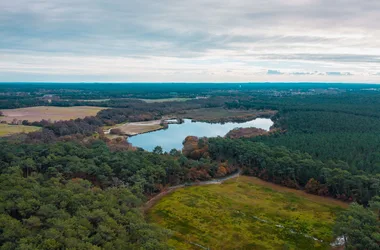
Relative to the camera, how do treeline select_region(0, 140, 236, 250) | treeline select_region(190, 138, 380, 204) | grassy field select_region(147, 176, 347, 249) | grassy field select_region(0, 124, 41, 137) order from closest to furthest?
1. treeline select_region(0, 140, 236, 250)
2. grassy field select_region(147, 176, 347, 249)
3. treeline select_region(190, 138, 380, 204)
4. grassy field select_region(0, 124, 41, 137)

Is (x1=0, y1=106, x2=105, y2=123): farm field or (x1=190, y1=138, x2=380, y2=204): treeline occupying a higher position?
(x1=0, y1=106, x2=105, y2=123): farm field

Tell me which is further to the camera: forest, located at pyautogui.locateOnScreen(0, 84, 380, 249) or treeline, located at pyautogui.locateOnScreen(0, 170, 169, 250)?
forest, located at pyautogui.locateOnScreen(0, 84, 380, 249)

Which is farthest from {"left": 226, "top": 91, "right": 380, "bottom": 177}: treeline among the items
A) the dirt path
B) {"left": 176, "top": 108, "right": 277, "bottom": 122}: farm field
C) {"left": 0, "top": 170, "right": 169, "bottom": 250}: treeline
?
{"left": 0, "top": 170, "right": 169, "bottom": 250}: treeline

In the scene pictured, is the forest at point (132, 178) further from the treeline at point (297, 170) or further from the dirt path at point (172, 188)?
the dirt path at point (172, 188)

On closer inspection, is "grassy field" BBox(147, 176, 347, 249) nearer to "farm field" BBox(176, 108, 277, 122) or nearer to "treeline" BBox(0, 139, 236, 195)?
"treeline" BBox(0, 139, 236, 195)

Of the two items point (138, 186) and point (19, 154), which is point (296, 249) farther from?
point (19, 154)

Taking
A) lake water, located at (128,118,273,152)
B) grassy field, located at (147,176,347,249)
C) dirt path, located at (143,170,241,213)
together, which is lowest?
grassy field, located at (147,176,347,249)

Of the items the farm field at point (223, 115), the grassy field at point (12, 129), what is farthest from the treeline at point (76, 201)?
the farm field at point (223, 115)

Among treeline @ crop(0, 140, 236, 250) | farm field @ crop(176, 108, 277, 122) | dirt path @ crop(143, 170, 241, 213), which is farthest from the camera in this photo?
farm field @ crop(176, 108, 277, 122)
